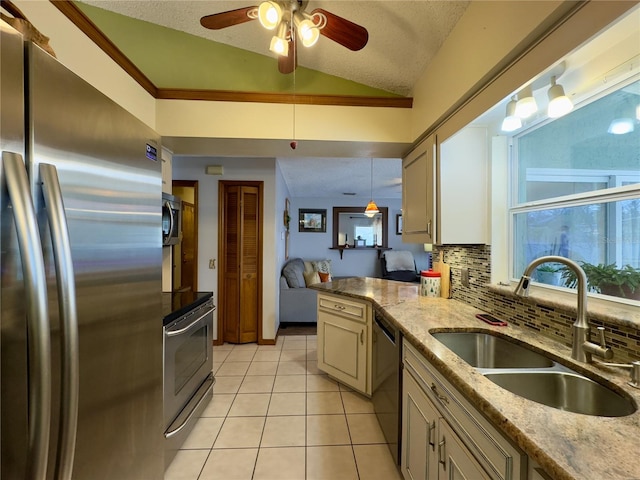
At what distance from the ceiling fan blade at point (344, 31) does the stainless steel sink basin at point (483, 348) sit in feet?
5.21

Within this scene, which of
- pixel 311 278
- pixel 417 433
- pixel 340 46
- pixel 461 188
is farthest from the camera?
pixel 311 278

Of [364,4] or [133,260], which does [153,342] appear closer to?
[133,260]

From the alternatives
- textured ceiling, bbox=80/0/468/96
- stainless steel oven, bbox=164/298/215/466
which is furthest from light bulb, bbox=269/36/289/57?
stainless steel oven, bbox=164/298/215/466

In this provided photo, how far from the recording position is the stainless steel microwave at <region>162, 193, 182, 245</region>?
7.03 feet

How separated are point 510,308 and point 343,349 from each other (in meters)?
1.38

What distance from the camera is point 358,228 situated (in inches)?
258

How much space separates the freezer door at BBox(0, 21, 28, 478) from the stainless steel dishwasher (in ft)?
4.75

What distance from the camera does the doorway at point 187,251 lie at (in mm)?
3660

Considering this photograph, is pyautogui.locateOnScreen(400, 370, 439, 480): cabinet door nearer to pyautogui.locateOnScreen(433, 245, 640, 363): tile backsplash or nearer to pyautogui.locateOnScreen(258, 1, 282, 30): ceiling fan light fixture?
pyautogui.locateOnScreen(433, 245, 640, 363): tile backsplash

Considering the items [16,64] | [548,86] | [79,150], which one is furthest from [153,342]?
[548,86]

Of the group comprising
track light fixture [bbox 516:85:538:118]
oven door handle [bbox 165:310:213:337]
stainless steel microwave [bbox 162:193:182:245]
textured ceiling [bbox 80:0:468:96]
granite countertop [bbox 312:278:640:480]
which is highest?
textured ceiling [bbox 80:0:468:96]

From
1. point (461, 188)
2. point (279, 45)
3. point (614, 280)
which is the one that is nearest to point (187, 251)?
point (279, 45)

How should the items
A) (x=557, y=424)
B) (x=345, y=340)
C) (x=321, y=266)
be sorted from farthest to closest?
(x=321, y=266) → (x=345, y=340) → (x=557, y=424)

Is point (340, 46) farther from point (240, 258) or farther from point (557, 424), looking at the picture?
point (240, 258)
